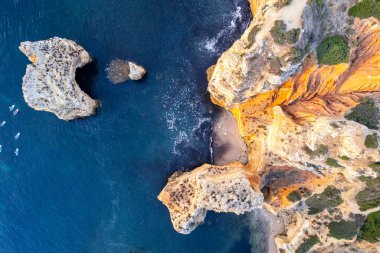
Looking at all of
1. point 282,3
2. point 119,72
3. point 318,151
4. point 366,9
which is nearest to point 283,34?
point 282,3

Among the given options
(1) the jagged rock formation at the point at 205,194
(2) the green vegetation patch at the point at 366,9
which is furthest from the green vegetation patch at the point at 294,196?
(2) the green vegetation patch at the point at 366,9

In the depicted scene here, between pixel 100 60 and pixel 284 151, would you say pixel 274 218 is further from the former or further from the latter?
pixel 100 60

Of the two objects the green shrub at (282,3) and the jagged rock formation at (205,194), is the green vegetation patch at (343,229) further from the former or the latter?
the green shrub at (282,3)

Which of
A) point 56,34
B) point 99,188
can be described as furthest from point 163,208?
point 56,34

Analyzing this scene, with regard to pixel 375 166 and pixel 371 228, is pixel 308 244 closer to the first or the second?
pixel 371 228

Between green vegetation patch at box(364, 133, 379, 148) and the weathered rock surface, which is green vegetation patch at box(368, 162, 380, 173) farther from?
the weathered rock surface

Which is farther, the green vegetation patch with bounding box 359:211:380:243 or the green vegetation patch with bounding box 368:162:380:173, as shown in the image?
the green vegetation patch with bounding box 359:211:380:243

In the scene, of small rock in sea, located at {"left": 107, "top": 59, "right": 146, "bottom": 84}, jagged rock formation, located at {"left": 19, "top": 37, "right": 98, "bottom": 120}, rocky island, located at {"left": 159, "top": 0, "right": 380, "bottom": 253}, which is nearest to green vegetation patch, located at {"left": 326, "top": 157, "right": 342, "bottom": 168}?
rocky island, located at {"left": 159, "top": 0, "right": 380, "bottom": 253}
